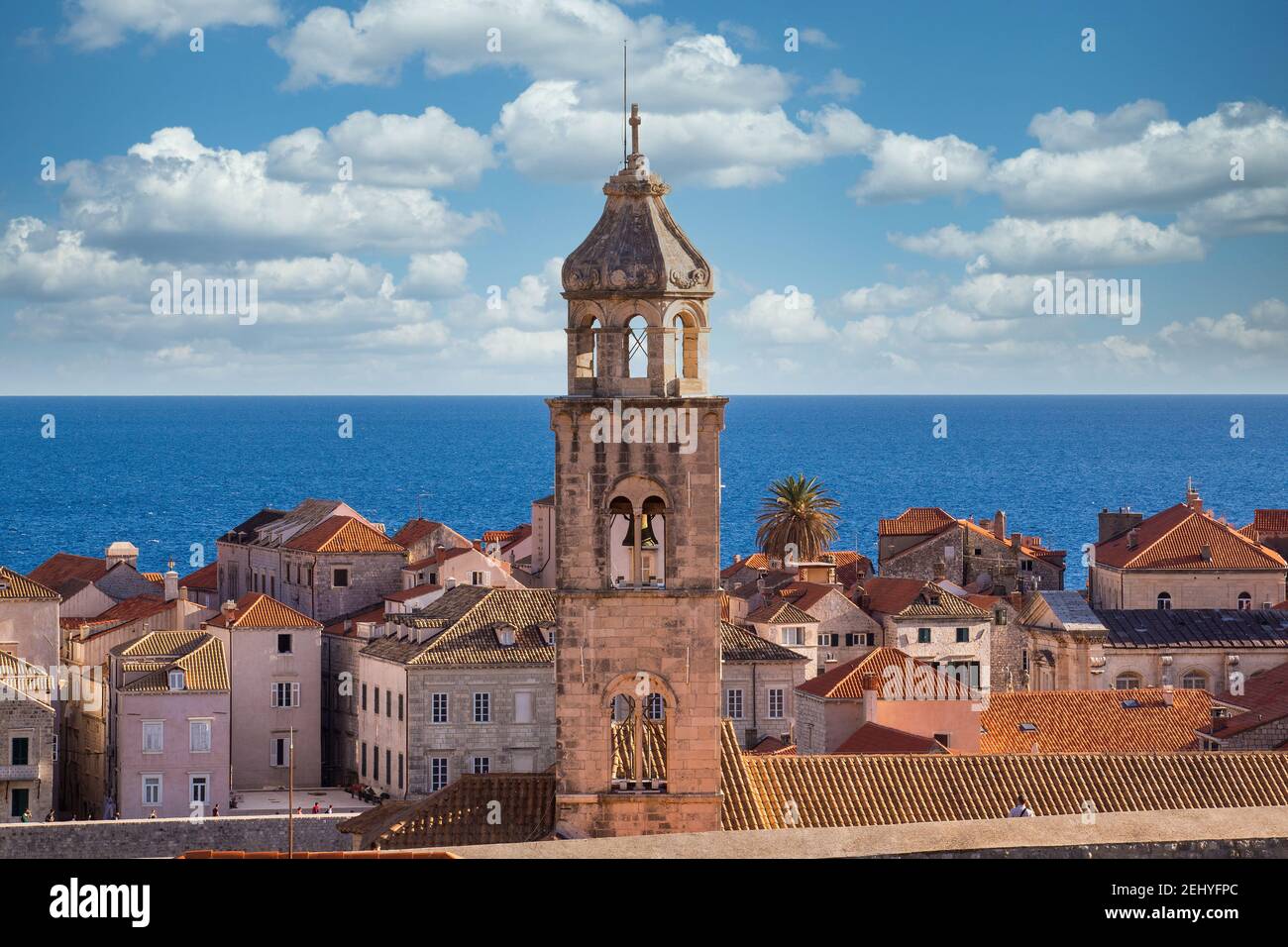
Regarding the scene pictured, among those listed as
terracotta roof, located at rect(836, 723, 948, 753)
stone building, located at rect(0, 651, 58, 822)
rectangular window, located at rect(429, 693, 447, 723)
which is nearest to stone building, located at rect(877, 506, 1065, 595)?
rectangular window, located at rect(429, 693, 447, 723)

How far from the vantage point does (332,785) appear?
6500cm

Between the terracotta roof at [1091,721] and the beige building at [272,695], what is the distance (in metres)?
20.7

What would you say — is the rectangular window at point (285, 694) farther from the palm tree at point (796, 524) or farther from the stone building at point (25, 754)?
the palm tree at point (796, 524)

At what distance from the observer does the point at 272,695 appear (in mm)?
65688

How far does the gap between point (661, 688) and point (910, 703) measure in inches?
922

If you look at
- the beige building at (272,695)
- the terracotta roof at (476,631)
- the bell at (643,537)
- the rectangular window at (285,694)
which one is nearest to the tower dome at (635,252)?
the bell at (643,537)

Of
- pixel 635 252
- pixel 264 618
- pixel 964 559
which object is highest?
pixel 635 252

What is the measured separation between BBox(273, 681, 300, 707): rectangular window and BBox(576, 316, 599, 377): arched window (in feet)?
115

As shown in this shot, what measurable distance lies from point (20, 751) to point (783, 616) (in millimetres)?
25546

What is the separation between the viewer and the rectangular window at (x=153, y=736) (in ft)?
201

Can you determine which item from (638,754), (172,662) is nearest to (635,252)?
(638,754)

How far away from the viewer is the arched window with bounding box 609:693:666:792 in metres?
32.8

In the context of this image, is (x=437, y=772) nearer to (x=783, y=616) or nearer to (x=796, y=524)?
(x=783, y=616)
